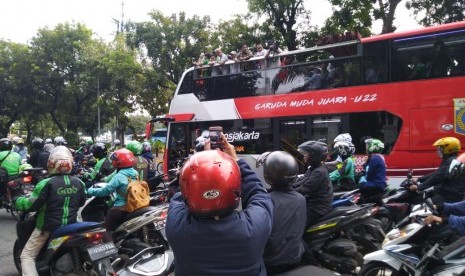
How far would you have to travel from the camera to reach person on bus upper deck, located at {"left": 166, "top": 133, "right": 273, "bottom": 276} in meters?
1.79

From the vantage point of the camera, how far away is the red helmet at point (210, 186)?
1792mm

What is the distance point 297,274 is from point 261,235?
0.57 meters

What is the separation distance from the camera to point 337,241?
170 inches

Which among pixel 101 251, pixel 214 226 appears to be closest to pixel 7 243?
pixel 101 251

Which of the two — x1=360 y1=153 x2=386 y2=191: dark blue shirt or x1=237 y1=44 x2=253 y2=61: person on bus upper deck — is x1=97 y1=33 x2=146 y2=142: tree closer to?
x1=237 y1=44 x2=253 y2=61: person on bus upper deck

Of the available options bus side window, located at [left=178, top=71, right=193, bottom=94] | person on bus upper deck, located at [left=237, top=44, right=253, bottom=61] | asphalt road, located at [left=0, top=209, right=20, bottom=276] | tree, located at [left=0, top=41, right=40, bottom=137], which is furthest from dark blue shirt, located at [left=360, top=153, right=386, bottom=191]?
tree, located at [left=0, top=41, right=40, bottom=137]

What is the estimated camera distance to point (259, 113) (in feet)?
33.8

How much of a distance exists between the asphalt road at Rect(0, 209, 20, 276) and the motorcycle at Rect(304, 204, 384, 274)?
11.7ft

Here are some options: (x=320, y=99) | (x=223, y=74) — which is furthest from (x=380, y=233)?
(x=223, y=74)

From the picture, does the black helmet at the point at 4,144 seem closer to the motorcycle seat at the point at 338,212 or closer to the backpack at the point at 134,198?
the backpack at the point at 134,198

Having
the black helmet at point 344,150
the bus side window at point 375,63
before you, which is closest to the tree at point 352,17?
the bus side window at point 375,63

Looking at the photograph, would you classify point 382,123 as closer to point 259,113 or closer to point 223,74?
point 259,113

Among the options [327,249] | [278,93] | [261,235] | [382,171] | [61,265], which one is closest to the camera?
[261,235]

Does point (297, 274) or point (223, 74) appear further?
point (223, 74)
